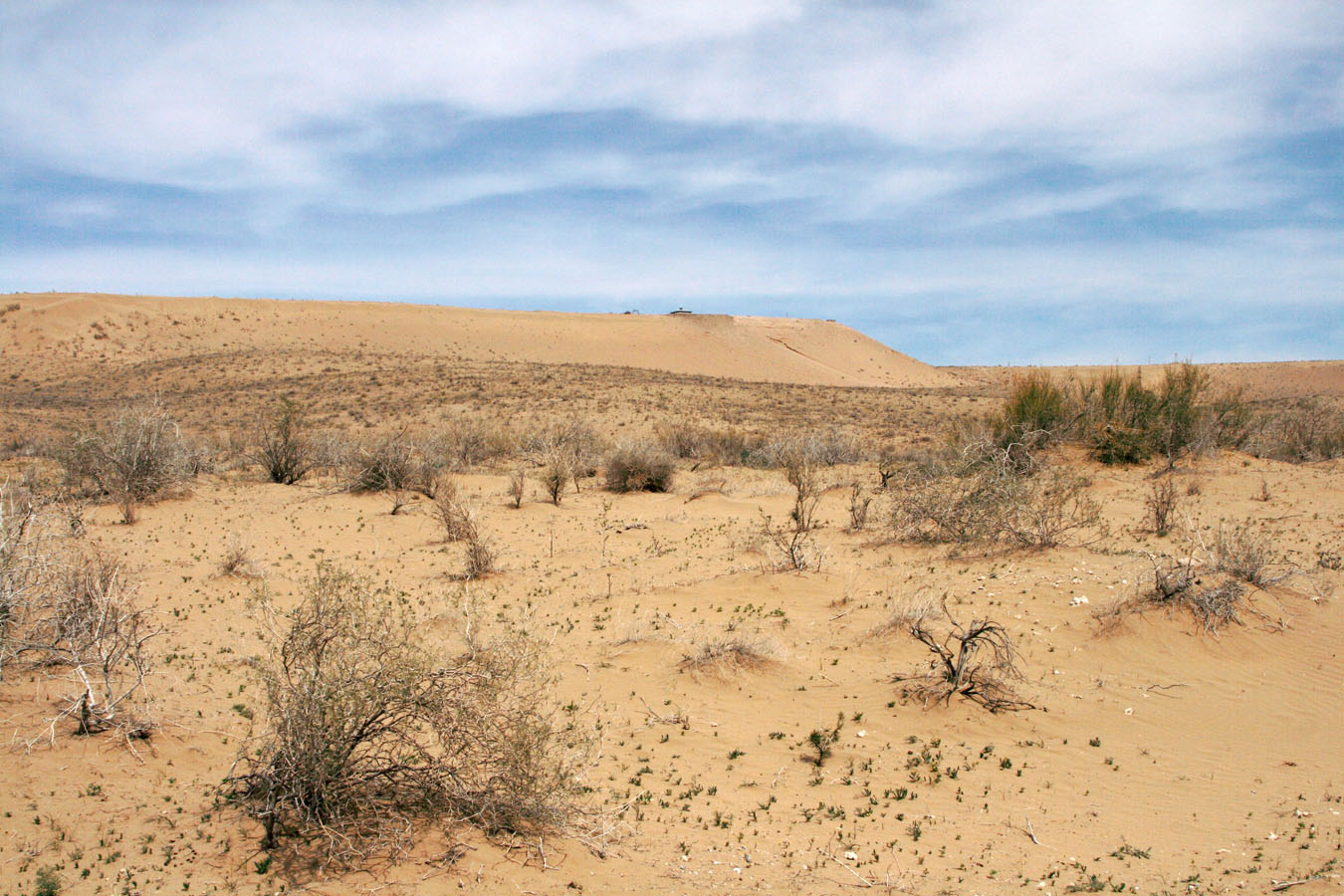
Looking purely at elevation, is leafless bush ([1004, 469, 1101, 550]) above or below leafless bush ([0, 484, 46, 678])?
Result: above

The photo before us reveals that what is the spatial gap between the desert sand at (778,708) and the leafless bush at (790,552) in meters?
0.22

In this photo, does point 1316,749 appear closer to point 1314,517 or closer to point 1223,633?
point 1223,633

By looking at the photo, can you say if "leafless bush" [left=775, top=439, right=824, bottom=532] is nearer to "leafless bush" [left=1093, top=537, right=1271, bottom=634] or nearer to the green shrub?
"leafless bush" [left=1093, top=537, right=1271, bottom=634]

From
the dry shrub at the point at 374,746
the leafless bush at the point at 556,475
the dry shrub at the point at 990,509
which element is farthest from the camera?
the leafless bush at the point at 556,475

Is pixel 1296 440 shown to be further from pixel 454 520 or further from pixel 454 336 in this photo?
pixel 454 336

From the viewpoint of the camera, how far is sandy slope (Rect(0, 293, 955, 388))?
51344mm

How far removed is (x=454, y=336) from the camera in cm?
5994

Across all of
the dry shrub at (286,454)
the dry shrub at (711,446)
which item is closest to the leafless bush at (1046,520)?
the dry shrub at (711,446)

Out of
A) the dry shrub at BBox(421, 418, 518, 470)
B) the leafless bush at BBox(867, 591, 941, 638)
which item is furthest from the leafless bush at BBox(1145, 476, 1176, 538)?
the dry shrub at BBox(421, 418, 518, 470)

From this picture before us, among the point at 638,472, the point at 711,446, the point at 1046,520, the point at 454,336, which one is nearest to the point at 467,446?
the point at 638,472

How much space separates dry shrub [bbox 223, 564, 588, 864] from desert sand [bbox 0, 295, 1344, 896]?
0.19 metres

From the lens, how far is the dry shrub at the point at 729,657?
841 centimetres

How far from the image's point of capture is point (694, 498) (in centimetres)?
1764

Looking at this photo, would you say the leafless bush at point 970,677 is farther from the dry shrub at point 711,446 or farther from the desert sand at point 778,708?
the dry shrub at point 711,446
